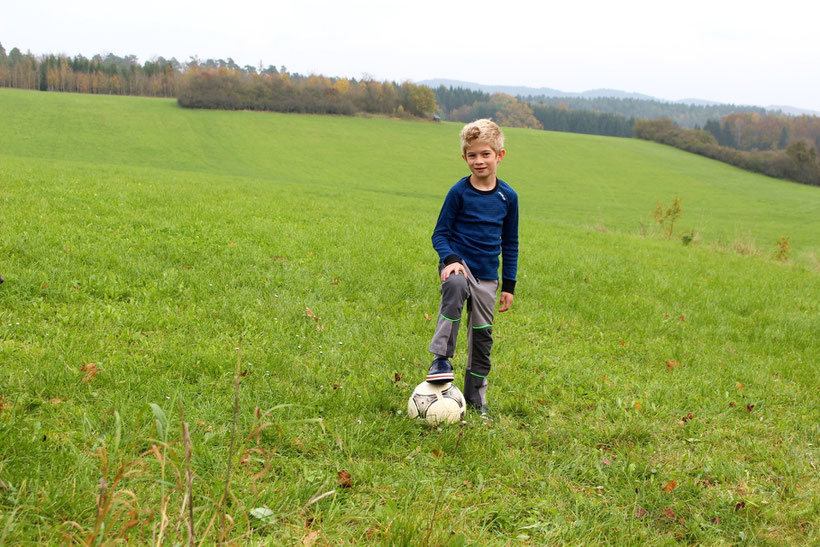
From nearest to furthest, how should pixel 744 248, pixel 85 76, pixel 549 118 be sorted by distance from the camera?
1. pixel 744 248
2. pixel 85 76
3. pixel 549 118

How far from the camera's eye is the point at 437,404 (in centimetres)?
392

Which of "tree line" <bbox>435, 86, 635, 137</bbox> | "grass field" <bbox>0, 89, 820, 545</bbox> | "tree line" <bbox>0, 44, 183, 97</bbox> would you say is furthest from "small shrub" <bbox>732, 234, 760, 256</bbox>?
"tree line" <bbox>435, 86, 635, 137</bbox>

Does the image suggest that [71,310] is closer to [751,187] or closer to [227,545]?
[227,545]

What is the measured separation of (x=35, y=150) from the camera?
39.4 meters

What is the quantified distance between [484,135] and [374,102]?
81.9 m

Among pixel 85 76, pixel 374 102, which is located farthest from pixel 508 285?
pixel 85 76

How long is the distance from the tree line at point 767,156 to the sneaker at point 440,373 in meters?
81.1

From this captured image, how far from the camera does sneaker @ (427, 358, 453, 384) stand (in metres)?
3.96

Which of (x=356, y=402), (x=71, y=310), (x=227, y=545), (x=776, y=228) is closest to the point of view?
(x=227, y=545)

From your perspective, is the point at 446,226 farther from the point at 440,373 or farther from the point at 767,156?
the point at 767,156

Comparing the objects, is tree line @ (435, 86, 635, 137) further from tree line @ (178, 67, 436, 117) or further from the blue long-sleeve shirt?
the blue long-sleeve shirt

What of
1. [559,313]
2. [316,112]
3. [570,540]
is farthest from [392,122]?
[570,540]

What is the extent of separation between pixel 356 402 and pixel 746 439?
10.3 ft

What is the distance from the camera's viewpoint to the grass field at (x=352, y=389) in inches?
104
